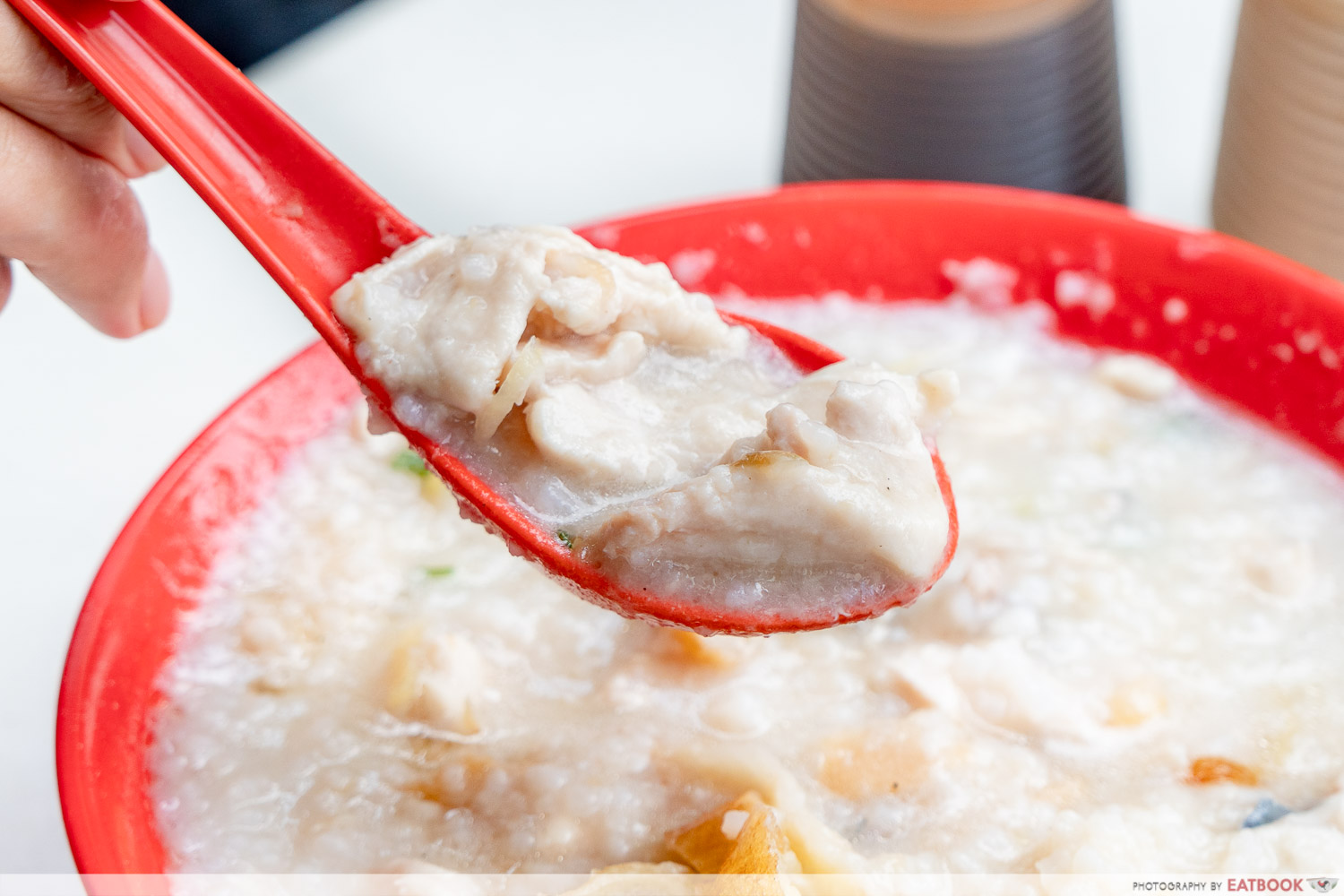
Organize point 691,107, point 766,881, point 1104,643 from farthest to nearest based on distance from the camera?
point 691,107, point 1104,643, point 766,881

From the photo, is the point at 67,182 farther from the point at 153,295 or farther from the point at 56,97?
the point at 153,295

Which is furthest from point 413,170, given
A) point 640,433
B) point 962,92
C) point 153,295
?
point 640,433

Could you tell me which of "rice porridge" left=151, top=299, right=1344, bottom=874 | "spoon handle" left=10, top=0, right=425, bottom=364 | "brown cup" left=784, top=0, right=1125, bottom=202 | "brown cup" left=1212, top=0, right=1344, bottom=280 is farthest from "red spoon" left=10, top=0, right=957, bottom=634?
"brown cup" left=1212, top=0, right=1344, bottom=280

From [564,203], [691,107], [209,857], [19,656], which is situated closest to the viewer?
[209,857]

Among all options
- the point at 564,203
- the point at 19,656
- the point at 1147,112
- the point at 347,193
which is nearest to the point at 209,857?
the point at 19,656

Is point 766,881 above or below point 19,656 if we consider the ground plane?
above

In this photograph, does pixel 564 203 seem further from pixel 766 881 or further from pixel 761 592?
pixel 766 881
